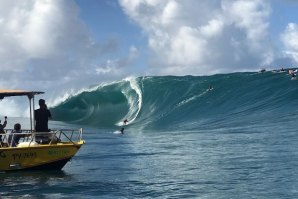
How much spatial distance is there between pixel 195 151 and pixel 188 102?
23.8 metres

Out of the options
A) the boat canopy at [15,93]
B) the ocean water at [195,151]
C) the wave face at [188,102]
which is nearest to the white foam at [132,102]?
the wave face at [188,102]

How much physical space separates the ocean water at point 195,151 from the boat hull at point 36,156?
12.0 inches

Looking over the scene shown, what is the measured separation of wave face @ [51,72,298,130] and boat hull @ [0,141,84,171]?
1565 cm

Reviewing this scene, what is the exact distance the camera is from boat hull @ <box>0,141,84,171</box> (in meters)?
16.3

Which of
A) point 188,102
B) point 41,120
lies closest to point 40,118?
point 41,120

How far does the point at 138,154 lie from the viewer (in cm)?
2083

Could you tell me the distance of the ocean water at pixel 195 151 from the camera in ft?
43.7

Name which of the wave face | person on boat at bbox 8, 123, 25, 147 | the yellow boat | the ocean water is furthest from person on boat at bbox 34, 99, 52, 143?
the wave face

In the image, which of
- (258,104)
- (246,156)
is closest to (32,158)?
(246,156)

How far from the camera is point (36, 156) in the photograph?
16.5 m

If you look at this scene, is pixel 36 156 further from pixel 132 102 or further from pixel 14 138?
pixel 132 102

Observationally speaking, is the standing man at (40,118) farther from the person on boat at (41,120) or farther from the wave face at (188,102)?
the wave face at (188,102)

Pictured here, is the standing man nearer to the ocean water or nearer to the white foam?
the ocean water

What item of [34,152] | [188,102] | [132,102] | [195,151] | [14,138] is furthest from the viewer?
[132,102]
